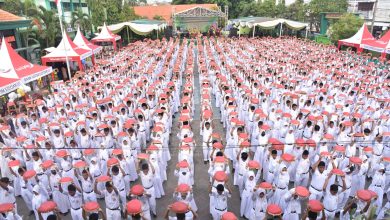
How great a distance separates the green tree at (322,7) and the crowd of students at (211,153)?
2046cm

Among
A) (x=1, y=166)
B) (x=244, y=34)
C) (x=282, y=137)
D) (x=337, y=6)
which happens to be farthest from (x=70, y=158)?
(x=337, y=6)

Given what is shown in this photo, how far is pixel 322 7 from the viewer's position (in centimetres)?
2972

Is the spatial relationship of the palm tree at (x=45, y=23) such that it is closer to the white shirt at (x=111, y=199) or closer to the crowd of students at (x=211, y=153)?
the crowd of students at (x=211, y=153)

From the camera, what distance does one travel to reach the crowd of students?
4763mm

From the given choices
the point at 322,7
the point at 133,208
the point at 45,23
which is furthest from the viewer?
the point at 322,7

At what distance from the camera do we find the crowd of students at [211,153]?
188 inches

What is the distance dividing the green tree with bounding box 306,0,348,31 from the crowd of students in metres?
20.5

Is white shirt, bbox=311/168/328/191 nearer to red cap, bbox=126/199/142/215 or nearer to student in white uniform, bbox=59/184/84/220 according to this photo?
red cap, bbox=126/199/142/215

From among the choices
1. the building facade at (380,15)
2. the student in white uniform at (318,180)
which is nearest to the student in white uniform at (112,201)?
the student in white uniform at (318,180)

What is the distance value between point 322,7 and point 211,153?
Result: 29184mm

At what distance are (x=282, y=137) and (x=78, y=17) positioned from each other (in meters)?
19.9

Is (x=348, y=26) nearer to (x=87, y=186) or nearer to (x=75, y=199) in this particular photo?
(x=87, y=186)

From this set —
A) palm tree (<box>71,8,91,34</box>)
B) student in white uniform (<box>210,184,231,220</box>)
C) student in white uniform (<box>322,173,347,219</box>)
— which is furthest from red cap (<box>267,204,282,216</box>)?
palm tree (<box>71,8,91,34</box>)

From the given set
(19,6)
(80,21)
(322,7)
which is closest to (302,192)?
(19,6)
